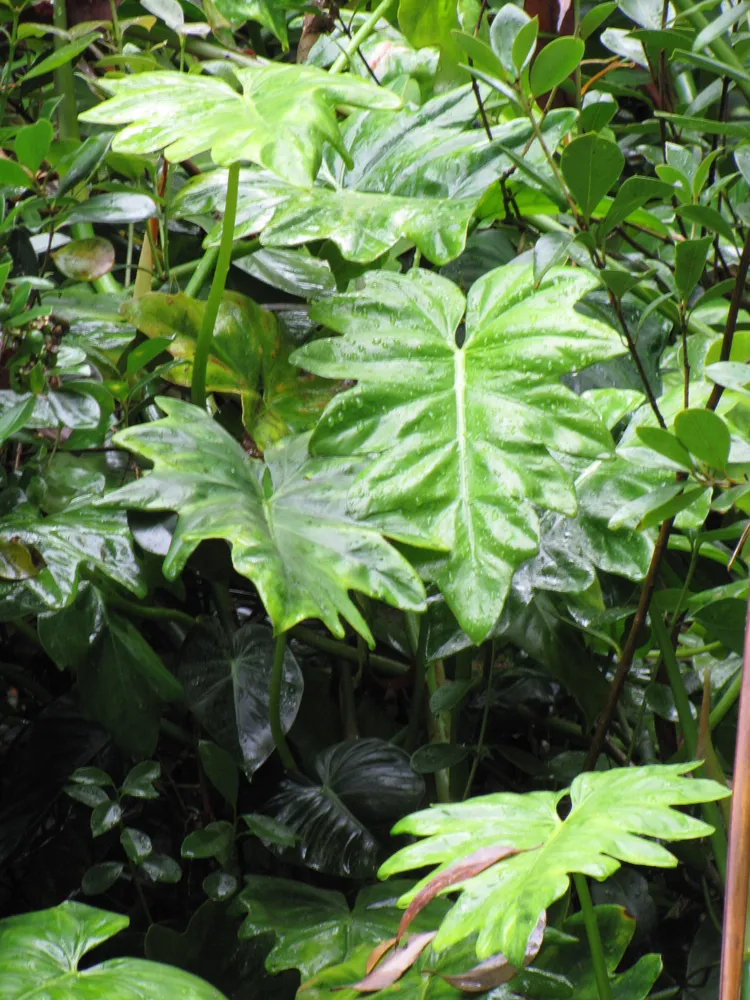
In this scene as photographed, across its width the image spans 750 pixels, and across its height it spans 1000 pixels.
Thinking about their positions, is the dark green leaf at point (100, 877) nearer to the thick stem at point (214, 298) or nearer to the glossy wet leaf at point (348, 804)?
the glossy wet leaf at point (348, 804)

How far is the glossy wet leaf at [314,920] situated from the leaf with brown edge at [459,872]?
0.26 m

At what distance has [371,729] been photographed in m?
1.04

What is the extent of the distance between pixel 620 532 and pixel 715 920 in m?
0.35

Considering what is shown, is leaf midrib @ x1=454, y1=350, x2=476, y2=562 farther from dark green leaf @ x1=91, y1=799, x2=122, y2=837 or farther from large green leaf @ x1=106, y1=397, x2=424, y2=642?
dark green leaf @ x1=91, y1=799, x2=122, y2=837

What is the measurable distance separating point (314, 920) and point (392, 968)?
234mm

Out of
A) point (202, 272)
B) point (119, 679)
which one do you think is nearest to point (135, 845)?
point (119, 679)

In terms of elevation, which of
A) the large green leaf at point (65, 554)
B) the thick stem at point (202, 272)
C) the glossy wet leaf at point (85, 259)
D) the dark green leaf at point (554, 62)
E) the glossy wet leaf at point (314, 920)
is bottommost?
the glossy wet leaf at point (314, 920)

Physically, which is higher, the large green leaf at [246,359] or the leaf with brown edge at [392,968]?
the large green leaf at [246,359]

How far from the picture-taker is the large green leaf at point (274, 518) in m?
0.60

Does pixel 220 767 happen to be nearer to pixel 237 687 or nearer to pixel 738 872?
pixel 237 687

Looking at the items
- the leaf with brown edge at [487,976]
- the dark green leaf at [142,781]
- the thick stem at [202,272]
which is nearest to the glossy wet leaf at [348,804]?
the dark green leaf at [142,781]

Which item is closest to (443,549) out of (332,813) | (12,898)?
(332,813)

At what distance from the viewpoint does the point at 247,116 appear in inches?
25.3

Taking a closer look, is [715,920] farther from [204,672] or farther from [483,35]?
[483,35]
